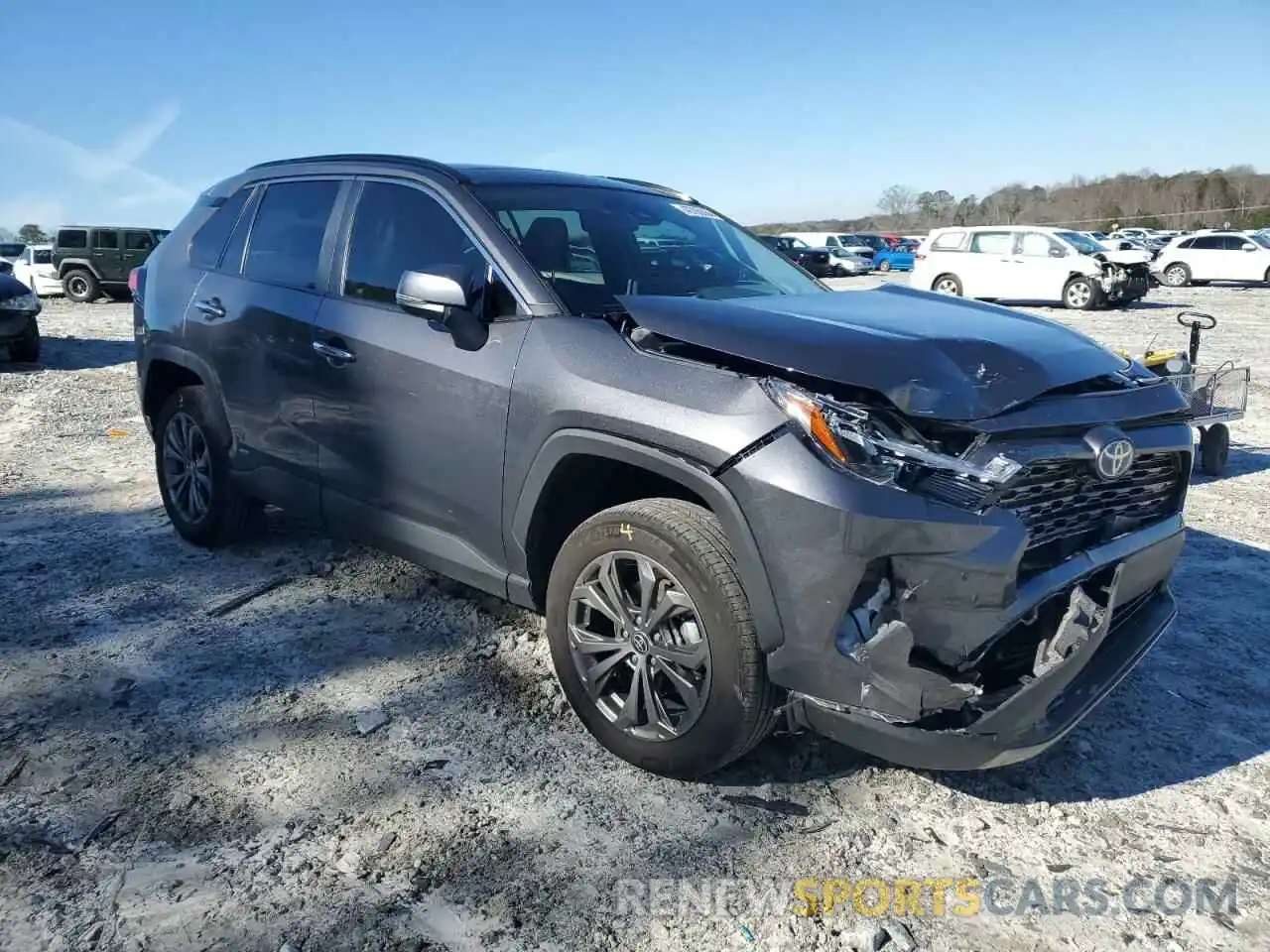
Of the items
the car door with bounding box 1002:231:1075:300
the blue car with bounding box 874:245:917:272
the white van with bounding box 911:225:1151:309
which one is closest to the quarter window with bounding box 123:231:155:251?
the white van with bounding box 911:225:1151:309

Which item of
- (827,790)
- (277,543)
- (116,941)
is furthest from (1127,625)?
(277,543)

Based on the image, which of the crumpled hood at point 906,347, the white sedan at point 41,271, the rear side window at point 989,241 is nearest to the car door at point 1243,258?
the rear side window at point 989,241

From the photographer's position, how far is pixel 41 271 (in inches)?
912

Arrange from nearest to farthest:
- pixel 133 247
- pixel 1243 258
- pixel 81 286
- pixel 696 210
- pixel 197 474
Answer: pixel 696 210, pixel 197 474, pixel 133 247, pixel 81 286, pixel 1243 258

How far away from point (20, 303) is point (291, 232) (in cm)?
961

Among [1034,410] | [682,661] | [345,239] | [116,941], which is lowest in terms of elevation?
[116,941]

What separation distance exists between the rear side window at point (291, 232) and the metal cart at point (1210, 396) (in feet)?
15.6

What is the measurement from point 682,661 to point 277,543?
2.92 metres

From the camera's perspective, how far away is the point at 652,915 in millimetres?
2361

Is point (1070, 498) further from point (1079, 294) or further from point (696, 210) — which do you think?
point (1079, 294)

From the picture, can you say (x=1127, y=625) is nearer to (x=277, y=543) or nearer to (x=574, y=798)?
(x=574, y=798)

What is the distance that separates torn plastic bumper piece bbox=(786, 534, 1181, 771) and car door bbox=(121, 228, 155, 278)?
77.3 ft

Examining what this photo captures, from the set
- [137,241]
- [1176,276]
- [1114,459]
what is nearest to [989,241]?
[1176,276]

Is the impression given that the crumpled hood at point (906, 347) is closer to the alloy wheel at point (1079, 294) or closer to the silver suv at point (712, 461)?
the silver suv at point (712, 461)
